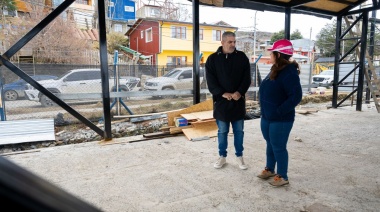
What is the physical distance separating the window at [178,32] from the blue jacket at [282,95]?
824 inches

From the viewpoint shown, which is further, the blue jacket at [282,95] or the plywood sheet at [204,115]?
the plywood sheet at [204,115]

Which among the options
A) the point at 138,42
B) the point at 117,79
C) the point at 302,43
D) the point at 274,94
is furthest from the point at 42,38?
the point at 302,43

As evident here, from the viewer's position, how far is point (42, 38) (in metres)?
16.9

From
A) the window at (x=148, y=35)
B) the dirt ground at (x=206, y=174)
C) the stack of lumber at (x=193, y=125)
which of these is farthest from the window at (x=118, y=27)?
the dirt ground at (x=206, y=174)

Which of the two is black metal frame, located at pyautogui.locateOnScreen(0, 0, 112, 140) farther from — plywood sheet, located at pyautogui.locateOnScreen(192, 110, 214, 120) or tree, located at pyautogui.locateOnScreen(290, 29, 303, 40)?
tree, located at pyautogui.locateOnScreen(290, 29, 303, 40)

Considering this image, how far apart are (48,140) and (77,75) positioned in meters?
3.05

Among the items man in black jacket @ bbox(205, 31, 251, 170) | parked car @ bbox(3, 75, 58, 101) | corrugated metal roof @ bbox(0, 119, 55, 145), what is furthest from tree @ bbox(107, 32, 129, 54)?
man in black jacket @ bbox(205, 31, 251, 170)

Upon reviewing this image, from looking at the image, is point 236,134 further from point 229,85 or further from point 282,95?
point 282,95

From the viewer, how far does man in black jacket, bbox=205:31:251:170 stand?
133 inches

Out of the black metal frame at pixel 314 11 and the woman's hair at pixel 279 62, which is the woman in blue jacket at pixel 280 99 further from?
the black metal frame at pixel 314 11

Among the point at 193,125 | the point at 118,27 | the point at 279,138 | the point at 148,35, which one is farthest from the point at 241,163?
the point at 118,27

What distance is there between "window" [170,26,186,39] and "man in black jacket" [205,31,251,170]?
792 inches

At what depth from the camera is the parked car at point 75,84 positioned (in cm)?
703

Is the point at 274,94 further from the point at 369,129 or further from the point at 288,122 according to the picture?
the point at 369,129
